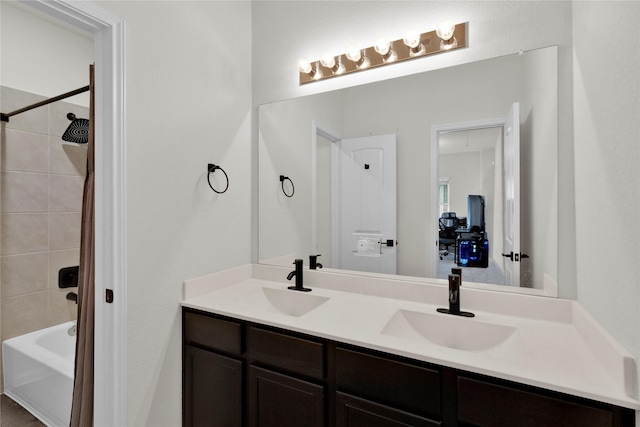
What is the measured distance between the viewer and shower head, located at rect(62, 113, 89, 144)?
7.48ft

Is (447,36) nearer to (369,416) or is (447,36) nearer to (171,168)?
(171,168)

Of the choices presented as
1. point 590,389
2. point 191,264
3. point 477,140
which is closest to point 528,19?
point 477,140

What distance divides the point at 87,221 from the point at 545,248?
2.08 m

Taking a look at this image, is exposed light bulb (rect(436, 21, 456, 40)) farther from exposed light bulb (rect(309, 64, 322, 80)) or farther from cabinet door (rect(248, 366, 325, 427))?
cabinet door (rect(248, 366, 325, 427))

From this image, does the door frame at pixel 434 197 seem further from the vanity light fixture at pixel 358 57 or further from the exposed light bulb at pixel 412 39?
the vanity light fixture at pixel 358 57

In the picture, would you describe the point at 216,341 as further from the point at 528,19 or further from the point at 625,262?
the point at 528,19

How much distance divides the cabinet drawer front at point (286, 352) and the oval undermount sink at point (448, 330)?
297 millimetres

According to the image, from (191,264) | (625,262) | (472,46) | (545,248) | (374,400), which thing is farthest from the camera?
(191,264)

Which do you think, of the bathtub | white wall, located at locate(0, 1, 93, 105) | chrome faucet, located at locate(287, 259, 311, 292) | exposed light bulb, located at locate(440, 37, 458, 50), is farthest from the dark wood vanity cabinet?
white wall, located at locate(0, 1, 93, 105)

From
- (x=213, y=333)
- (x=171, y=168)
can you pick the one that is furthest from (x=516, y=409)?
(x=171, y=168)

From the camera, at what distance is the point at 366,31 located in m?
1.68

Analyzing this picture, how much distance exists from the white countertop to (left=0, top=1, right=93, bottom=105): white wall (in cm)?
208

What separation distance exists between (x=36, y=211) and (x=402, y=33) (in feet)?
9.17

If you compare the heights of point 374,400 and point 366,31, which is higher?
point 366,31
